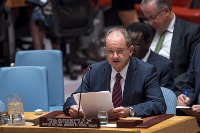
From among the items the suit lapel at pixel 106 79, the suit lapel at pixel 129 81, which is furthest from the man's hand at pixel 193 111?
the suit lapel at pixel 106 79

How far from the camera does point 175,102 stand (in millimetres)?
5023

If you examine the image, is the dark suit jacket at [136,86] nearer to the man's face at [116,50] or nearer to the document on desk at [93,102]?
the man's face at [116,50]

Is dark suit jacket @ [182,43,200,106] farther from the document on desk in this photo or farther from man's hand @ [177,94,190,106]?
the document on desk

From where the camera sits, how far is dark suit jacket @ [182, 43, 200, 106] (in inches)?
212

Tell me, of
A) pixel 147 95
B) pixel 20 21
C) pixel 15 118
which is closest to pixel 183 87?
pixel 147 95

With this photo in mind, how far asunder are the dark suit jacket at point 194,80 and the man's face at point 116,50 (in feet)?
2.91

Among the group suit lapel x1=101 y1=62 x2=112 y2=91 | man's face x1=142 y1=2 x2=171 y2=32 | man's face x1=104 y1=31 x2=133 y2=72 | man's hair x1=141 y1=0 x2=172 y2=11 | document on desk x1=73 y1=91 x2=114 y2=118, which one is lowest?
document on desk x1=73 y1=91 x2=114 y2=118

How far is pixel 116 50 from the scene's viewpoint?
15.4ft

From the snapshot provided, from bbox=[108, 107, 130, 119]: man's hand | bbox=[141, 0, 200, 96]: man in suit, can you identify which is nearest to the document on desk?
bbox=[108, 107, 130, 119]: man's hand

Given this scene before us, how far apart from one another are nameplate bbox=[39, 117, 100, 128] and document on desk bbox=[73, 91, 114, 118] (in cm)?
24

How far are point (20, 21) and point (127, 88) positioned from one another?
20.2 ft

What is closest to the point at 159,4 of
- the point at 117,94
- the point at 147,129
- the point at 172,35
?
the point at 172,35

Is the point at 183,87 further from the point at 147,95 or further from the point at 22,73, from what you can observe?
the point at 22,73

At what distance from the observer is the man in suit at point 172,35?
5.96m
